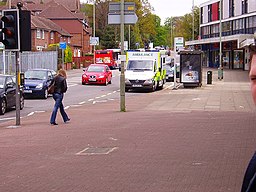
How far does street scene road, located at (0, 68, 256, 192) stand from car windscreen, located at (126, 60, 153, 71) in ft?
55.6

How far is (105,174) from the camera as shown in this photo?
8.48 meters

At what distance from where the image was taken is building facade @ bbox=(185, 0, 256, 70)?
70975 millimetres

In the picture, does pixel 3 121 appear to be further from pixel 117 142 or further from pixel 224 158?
pixel 224 158

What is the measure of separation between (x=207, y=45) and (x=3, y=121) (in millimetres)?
75576

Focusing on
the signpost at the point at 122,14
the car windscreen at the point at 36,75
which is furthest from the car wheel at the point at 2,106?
the car windscreen at the point at 36,75

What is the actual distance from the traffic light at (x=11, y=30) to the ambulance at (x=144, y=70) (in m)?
18.6

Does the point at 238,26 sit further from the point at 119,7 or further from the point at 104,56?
the point at 119,7

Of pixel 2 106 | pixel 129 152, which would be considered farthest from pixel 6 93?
pixel 129 152

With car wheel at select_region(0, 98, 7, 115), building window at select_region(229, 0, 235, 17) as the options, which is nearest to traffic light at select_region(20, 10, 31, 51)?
car wheel at select_region(0, 98, 7, 115)

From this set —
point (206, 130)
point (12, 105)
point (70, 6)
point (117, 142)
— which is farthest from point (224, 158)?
point (70, 6)

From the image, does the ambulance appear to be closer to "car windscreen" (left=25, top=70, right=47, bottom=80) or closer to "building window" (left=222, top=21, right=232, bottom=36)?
"car windscreen" (left=25, top=70, right=47, bottom=80)

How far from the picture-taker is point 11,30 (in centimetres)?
1625

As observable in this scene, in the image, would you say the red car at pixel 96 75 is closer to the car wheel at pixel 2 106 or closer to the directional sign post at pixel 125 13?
the car wheel at pixel 2 106

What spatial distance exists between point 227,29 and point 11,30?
230ft
